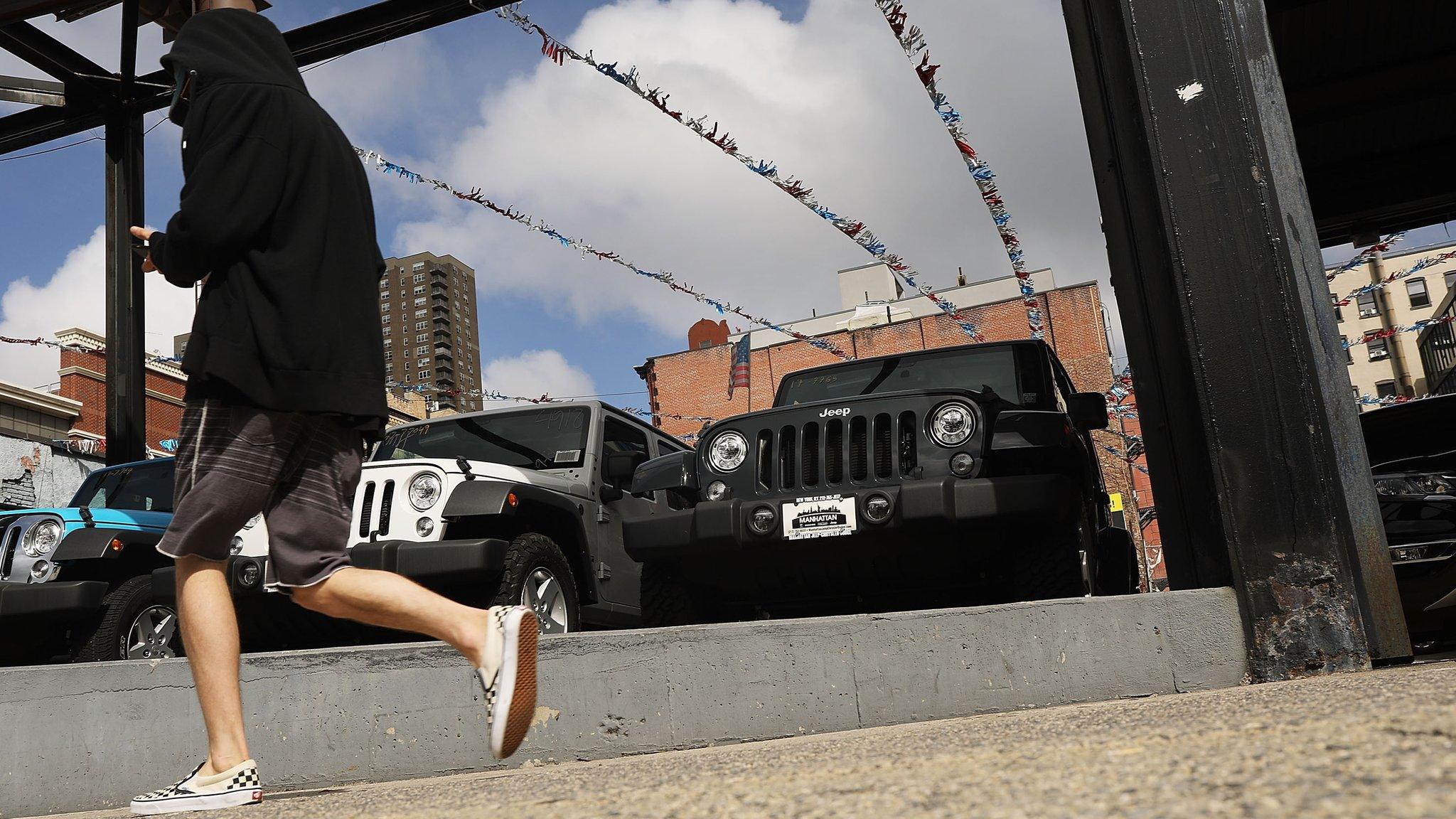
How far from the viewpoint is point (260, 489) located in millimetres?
2525

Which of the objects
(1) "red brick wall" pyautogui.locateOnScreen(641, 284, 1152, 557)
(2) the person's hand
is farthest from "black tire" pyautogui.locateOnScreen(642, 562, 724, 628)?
(1) "red brick wall" pyautogui.locateOnScreen(641, 284, 1152, 557)

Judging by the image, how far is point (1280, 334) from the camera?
338 centimetres

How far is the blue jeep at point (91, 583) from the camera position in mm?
5762

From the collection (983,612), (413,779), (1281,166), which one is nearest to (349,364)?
(413,779)

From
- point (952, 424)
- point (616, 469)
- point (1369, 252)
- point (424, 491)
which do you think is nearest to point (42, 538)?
point (424, 491)

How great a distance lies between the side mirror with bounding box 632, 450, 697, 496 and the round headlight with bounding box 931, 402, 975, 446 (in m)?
1.24

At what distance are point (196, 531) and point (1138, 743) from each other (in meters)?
2.03

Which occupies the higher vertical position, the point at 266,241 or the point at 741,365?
the point at 741,365

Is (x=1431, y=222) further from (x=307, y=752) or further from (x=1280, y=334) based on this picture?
(x=307, y=752)

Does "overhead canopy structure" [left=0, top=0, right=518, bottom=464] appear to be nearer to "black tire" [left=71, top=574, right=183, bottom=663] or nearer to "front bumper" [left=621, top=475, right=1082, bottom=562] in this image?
"black tire" [left=71, top=574, right=183, bottom=663]

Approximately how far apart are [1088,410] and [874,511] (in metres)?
1.51

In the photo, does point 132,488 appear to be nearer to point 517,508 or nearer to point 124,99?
point 517,508

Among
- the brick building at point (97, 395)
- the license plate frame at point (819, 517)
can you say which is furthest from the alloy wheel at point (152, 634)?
the brick building at point (97, 395)

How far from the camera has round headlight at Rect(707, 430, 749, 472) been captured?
5434 mm
